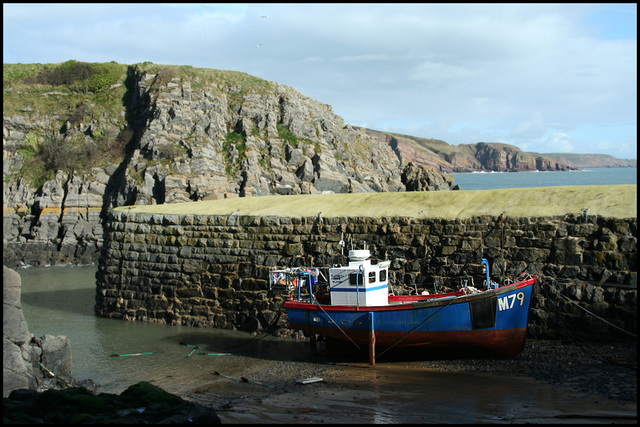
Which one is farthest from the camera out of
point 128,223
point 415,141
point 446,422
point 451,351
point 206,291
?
point 415,141

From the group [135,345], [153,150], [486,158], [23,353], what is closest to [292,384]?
[23,353]

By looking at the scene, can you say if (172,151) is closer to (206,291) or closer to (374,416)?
(206,291)

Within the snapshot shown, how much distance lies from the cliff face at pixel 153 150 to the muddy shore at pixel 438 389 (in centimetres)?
2571

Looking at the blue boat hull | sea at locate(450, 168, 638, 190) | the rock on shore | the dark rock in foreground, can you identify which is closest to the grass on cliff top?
the blue boat hull

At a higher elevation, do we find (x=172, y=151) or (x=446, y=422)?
(x=172, y=151)

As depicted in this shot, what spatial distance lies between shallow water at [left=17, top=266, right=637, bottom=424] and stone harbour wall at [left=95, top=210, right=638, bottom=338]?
2.78ft

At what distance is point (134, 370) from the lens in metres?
13.2

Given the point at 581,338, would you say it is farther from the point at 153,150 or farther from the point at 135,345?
the point at 153,150

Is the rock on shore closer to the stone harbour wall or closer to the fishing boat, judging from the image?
the fishing boat

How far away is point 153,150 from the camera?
1629 inches

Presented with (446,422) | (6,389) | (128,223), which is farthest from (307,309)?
(128,223)

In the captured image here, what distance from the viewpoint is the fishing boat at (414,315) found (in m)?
12.1

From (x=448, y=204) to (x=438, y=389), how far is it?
6.18 m

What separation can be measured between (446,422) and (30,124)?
47424 millimetres
